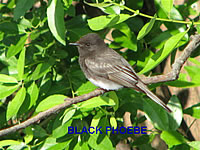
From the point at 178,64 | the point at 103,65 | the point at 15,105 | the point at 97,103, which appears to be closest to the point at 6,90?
the point at 15,105

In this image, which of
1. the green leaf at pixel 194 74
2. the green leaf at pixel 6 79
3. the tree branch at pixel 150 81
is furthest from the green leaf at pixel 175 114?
the green leaf at pixel 6 79

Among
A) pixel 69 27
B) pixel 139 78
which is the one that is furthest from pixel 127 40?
pixel 69 27

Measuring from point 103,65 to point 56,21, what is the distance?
4.05ft

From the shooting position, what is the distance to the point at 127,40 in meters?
2.47

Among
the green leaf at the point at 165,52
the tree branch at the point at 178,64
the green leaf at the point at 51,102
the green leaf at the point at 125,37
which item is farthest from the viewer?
the green leaf at the point at 125,37

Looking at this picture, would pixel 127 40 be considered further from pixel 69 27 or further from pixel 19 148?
pixel 19 148

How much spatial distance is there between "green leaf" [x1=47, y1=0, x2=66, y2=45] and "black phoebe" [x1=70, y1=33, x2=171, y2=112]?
0.89 m

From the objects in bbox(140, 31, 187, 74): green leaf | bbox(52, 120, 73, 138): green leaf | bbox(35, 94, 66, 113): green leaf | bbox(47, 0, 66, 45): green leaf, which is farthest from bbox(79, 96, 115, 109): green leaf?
bbox(47, 0, 66, 45): green leaf

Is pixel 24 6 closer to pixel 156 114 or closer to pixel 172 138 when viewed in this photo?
pixel 156 114

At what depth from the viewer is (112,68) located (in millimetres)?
2879

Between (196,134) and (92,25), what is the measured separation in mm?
1827

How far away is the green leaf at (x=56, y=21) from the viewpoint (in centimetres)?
174

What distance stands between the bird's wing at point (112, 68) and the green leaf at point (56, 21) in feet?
3.12

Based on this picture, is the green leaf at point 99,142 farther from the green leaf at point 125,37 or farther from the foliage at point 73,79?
the green leaf at point 125,37
